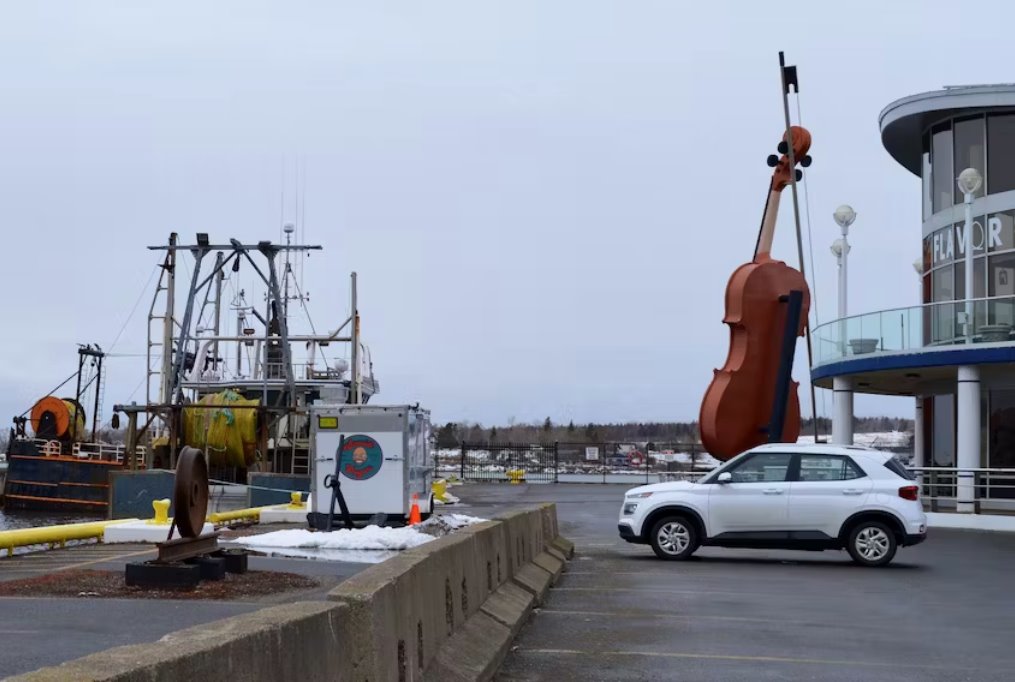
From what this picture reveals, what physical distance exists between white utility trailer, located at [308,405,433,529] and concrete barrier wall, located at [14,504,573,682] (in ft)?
30.7

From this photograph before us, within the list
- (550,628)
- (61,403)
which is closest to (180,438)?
(61,403)

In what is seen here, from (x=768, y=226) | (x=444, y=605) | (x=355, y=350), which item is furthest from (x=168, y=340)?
(x=444, y=605)

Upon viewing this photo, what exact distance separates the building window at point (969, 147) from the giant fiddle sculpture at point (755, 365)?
310 inches

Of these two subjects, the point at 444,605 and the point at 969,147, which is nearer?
the point at 444,605

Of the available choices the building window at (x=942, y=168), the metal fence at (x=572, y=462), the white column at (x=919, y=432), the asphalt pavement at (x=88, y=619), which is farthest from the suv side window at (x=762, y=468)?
the metal fence at (x=572, y=462)

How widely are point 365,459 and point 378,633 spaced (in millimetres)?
15776

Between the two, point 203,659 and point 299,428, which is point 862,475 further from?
point 299,428

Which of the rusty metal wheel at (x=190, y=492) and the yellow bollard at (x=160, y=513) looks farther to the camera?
the yellow bollard at (x=160, y=513)

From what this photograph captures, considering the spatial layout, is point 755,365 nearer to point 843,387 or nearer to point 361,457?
point 843,387

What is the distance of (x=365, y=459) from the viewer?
21.6 meters

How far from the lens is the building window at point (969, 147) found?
1348 inches

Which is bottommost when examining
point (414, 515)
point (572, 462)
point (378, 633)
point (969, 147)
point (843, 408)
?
point (572, 462)

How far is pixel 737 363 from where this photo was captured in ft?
95.2

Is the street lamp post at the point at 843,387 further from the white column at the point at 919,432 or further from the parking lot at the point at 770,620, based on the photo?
the parking lot at the point at 770,620
